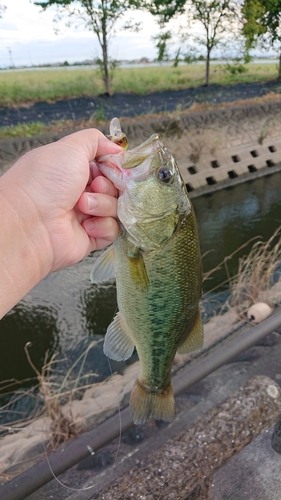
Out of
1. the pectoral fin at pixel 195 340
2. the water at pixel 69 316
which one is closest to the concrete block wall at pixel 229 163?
the water at pixel 69 316

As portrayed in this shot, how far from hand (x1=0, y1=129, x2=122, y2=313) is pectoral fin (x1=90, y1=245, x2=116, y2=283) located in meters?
0.12

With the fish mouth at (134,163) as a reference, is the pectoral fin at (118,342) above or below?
below

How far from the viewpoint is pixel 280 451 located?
7.85 feet

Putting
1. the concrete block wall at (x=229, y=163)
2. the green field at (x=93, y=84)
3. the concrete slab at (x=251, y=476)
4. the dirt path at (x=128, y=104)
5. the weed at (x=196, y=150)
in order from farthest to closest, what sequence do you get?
the green field at (x=93, y=84) < the dirt path at (x=128, y=104) < the weed at (x=196, y=150) < the concrete block wall at (x=229, y=163) < the concrete slab at (x=251, y=476)

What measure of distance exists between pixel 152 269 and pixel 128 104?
1856 cm

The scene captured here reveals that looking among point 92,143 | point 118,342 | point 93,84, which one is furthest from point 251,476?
point 93,84

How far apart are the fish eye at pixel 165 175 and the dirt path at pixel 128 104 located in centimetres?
1230

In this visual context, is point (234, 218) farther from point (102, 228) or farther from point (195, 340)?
point (102, 228)

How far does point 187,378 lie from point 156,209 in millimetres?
1071

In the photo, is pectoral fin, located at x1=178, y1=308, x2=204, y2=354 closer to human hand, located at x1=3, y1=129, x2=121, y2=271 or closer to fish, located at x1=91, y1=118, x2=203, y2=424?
fish, located at x1=91, y1=118, x2=203, y2=424

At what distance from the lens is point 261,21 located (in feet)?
77.9

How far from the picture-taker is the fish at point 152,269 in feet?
5.29

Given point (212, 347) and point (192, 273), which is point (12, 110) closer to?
point (212, 347)

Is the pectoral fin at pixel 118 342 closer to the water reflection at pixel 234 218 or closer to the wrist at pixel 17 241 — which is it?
the wrist at pixel 17 241
